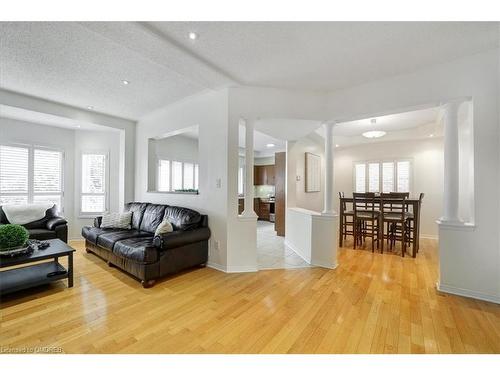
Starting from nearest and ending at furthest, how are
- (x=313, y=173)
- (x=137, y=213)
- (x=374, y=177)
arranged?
(x=137, y=213)
(x=313, y=173)
(x=374, y=177)

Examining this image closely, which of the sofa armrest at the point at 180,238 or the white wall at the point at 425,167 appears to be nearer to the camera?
the sofa armrest at the point at 180,238

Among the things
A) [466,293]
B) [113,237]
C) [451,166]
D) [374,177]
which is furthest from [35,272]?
[374,177]

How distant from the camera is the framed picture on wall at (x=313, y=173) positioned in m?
5.25

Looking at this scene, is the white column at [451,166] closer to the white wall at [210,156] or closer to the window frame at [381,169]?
the white wall at [210,156]

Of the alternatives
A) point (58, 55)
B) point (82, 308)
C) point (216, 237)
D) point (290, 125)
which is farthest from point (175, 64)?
point (82, 308)

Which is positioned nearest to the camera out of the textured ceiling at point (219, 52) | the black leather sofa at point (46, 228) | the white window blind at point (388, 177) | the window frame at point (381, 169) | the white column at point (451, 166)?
the textured ceiling at point (219, 52)

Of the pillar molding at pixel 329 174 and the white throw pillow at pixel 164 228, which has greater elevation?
the pillar molding at pixel 329 174

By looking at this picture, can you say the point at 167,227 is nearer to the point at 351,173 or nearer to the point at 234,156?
the point at 234,156

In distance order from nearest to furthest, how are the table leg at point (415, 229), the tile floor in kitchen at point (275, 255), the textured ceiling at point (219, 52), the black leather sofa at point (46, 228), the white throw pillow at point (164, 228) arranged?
the textured ceiling at point (219, 52) < the white throw pillow at point (164, 228) < the tile floor in kitchen at point (275, 255) < the black leather sofa at point (46, 228) < the table leg at point (415, 229)

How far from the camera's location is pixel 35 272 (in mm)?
2609

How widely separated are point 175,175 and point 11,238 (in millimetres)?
3954

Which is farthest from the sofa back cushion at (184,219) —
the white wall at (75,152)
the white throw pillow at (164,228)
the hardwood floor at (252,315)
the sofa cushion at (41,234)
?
the white wall at (75,152)

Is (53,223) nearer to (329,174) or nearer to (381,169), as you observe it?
(329,174)

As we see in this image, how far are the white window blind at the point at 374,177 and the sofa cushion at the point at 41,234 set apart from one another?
704 centimetres
